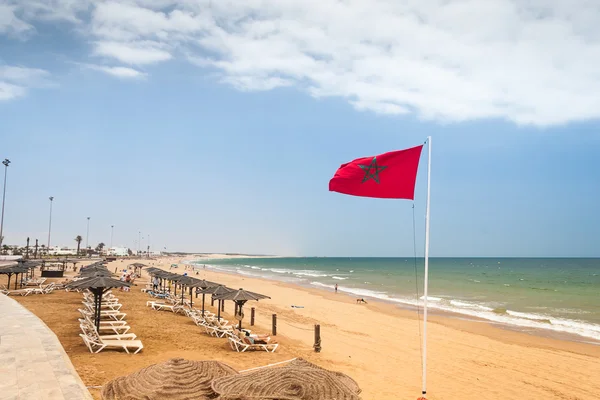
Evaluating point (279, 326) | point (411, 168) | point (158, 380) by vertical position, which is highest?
point (411, 168)

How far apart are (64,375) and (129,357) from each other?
9.89ft

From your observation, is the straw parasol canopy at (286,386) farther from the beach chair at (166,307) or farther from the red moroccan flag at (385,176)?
the beach chair at (166,307)

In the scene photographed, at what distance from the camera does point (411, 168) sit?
8234mm

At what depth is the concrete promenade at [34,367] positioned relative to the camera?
6824 millimetres

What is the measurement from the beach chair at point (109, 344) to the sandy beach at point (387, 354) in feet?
0.70

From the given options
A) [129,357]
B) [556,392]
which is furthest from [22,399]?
[556,392]

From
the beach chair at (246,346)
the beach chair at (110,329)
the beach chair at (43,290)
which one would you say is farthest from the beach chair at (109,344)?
the beach chair at (43,290)

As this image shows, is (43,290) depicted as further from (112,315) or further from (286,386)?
(286,386)

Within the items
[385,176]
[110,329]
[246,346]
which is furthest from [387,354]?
[110,329]

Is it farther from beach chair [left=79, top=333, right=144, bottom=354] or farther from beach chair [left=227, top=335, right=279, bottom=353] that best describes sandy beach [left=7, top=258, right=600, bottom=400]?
beach chair [left=227, top=335, right=279, bottom=353]

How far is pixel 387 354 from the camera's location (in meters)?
14.8

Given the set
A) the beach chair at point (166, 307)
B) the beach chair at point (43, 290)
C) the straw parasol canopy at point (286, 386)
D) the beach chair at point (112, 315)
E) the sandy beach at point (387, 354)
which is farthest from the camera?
the beach chair at point (43, 290)

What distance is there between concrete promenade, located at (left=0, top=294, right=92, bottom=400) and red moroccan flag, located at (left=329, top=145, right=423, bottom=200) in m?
6.14

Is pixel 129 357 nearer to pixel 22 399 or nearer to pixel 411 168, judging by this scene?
pixel 22 399
